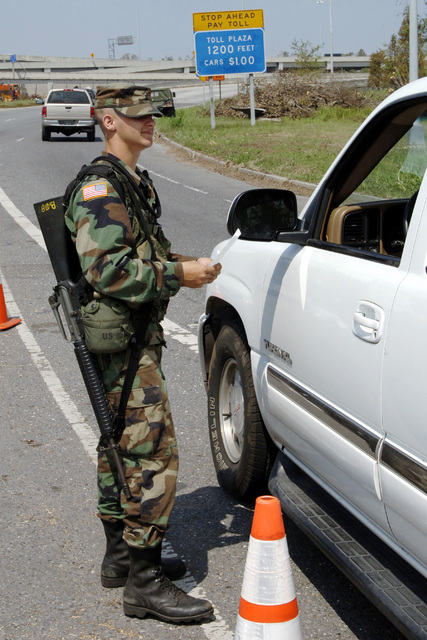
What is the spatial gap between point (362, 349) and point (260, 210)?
104cm

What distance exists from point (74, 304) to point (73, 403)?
2.73 m

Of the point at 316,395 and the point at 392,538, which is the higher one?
the point at 316,395

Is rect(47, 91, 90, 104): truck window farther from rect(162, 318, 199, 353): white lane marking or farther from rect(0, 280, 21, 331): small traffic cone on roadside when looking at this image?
rect(162, 318, 199, 353): white lane marking

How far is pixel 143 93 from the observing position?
3287 millimetres

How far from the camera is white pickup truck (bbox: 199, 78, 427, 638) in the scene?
8.11 feet

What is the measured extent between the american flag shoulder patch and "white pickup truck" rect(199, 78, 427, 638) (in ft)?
1.95

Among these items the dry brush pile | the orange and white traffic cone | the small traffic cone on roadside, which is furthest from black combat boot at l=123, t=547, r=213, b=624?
the dry brush pile

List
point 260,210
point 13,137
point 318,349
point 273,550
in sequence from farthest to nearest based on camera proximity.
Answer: point 13,137
point 260,210
point 318,349
point 273,550

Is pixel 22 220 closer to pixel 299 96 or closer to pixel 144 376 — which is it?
pixel 144 376

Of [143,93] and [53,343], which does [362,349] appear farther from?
[53,343]

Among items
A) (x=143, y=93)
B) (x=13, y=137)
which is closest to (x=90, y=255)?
(x=143, y=93)

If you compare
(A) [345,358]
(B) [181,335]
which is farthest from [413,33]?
(A) [345,358]

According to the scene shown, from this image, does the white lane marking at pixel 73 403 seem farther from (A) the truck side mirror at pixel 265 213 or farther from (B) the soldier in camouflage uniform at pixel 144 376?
(A) the truck side mirror at pixel 265 213

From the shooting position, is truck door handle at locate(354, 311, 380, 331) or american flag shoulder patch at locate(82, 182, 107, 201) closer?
truck door handle at locate(354, 311, 380, 331)
